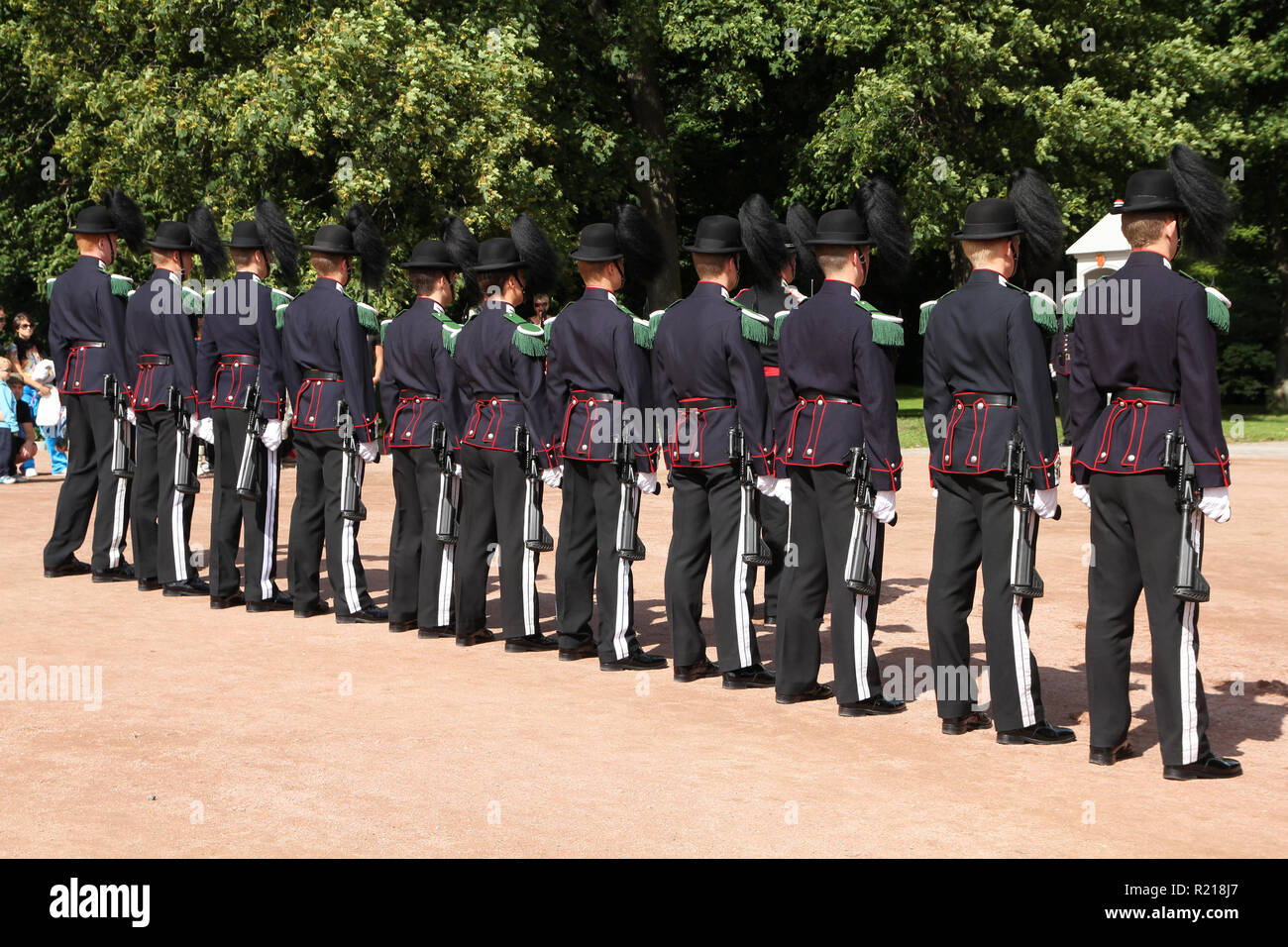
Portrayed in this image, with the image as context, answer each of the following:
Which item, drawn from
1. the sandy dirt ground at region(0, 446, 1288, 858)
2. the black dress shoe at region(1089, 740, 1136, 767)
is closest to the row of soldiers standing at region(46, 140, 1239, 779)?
the black dress shoe at region(1089, 740, 1136, 767)

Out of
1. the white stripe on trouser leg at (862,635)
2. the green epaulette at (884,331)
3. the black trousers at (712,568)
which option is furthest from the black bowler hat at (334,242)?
the white stripe on trouser leg at (862,635)

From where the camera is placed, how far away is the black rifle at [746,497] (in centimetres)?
794

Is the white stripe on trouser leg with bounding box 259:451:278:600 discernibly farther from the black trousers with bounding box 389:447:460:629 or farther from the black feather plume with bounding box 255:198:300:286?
the black feather plume with bounding box 255:198:300:286

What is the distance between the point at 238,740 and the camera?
686cm

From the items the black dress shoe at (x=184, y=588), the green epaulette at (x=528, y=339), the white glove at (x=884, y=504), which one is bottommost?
the black dress shoe at (x=184, y=588)

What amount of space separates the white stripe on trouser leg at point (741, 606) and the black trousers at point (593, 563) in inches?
26.6

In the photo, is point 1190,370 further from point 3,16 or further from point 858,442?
point 3,16

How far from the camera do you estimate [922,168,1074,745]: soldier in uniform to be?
6.69 metres

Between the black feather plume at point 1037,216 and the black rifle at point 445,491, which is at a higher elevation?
the black feather plume at point 1037,216

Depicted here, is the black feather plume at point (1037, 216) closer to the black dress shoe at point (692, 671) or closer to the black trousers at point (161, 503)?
the black dress shoe at point (692, 671)

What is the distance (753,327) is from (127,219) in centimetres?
590

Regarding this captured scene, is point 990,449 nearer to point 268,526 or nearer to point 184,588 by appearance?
point 268,526

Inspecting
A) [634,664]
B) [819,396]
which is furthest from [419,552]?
[819,396]

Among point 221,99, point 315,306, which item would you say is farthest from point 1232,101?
point 315,306
